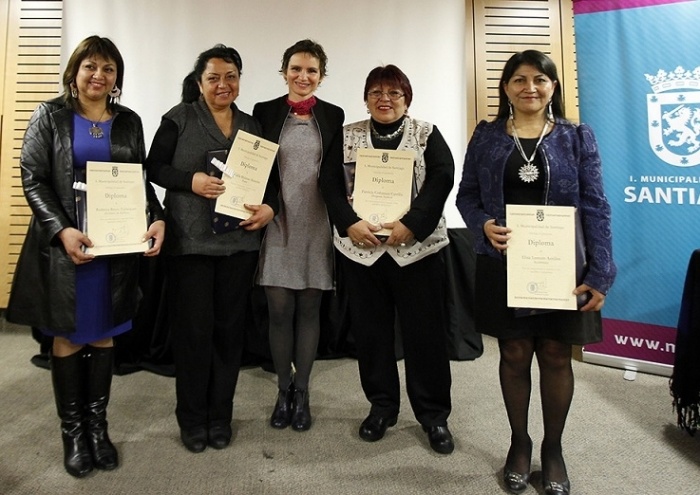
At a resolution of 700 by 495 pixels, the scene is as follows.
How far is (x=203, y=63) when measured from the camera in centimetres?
166

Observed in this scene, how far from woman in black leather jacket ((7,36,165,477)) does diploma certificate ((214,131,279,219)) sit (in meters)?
0.25

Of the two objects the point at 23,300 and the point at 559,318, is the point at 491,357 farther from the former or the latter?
the point at 23,300

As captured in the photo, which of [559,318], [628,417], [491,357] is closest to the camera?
[559,318]

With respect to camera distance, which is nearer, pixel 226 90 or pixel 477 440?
pixel 226 90

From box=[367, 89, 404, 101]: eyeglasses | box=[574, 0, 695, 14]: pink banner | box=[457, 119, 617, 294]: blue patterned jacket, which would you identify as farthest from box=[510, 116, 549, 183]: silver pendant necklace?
box=[574, 0, 695, 14]: pink banner

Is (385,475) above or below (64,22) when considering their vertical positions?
below

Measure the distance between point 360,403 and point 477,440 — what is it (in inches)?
23.0

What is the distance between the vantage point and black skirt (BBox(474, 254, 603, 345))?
1346 mm

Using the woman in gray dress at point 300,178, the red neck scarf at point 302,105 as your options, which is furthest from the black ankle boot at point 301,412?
the red neck scarf at point 302,105

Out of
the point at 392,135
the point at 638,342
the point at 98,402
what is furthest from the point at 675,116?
the point at 98,402

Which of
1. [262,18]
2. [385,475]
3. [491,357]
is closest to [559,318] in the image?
[385,475]

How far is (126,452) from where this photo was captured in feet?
5.59

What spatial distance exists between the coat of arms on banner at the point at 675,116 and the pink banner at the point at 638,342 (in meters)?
0.90

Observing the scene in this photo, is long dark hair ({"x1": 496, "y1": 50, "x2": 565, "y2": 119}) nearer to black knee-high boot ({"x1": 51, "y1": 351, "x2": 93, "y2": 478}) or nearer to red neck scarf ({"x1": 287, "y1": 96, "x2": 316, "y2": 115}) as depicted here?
red neck scarf ({"x1": 287, "y1": 96, "x2": 316, "y2": 115})
